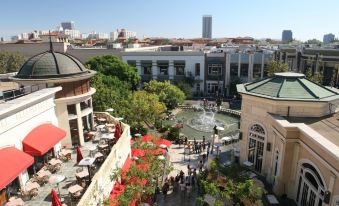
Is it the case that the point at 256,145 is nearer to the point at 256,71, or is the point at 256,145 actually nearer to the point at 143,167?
the point at 143,167

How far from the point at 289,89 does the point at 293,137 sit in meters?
5.19

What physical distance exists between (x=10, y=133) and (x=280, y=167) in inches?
712

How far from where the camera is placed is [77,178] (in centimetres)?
1873

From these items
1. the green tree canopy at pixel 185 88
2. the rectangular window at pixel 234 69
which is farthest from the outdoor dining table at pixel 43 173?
the rectangular window at pixel 234 69

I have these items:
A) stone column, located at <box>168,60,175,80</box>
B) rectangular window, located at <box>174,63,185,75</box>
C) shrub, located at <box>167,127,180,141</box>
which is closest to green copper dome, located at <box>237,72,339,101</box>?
shrub, located at <box>167,127,180,141</box>

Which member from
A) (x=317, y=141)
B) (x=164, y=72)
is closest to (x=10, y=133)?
(x=317, y=141)

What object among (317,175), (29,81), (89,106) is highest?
(29,81)

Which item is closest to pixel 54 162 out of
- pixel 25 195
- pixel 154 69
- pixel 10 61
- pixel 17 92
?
pixel 25 195

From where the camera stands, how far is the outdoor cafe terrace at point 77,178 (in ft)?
54.9

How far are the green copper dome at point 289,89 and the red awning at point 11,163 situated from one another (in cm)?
1767

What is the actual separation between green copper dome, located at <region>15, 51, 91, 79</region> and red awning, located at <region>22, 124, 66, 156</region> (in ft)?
15.0

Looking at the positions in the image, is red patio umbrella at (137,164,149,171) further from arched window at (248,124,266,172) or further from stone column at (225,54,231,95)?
stone column at (225,54,231,95)

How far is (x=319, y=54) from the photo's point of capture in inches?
2329

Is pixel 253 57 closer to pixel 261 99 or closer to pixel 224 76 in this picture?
pixel 224 76
